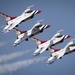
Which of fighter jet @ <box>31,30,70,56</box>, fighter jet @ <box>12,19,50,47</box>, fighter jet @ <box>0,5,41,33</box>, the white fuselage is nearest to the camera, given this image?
the white fuselage

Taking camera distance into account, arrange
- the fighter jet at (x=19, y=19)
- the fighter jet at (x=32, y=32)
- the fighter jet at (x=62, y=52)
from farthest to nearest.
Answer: the fighter jet at (x=62, y=52), the fighter jet at (x=32, y=32), the fighter jet at (x=19, y=19)

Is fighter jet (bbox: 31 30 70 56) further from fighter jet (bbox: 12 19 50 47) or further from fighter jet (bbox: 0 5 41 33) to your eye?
fighter jet (bbox: 0 5 41 33)

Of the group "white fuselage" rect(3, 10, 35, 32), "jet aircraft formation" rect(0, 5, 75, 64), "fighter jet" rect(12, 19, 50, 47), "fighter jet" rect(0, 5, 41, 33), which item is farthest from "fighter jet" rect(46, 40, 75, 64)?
"white fuselage" rect(3, 10, 35, 32)

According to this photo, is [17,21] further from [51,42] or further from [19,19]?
[51,42]

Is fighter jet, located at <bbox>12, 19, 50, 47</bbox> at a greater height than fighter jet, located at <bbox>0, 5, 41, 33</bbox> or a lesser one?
lesser

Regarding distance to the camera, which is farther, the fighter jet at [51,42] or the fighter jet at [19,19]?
the fighter jet at [51,42]

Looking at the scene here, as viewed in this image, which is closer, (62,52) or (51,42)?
(51,42)

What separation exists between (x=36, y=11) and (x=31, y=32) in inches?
293

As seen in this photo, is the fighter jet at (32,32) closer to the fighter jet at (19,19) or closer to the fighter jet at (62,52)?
the fighter jet at (19,19)

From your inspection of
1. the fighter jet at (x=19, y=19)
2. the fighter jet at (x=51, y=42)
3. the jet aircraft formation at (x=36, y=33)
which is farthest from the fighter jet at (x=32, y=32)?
the fighter jet at (x=51, y=42)

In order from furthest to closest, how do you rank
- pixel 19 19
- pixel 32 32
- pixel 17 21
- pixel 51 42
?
pixel 51 42 < pixel 32 32 < pixel 17 21 < pixel 19 19

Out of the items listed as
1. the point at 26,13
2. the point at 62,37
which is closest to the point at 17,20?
the point at 26,13

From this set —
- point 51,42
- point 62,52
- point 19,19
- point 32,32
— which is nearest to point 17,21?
point 19,19

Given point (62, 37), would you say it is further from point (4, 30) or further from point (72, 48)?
point (4, 30)
